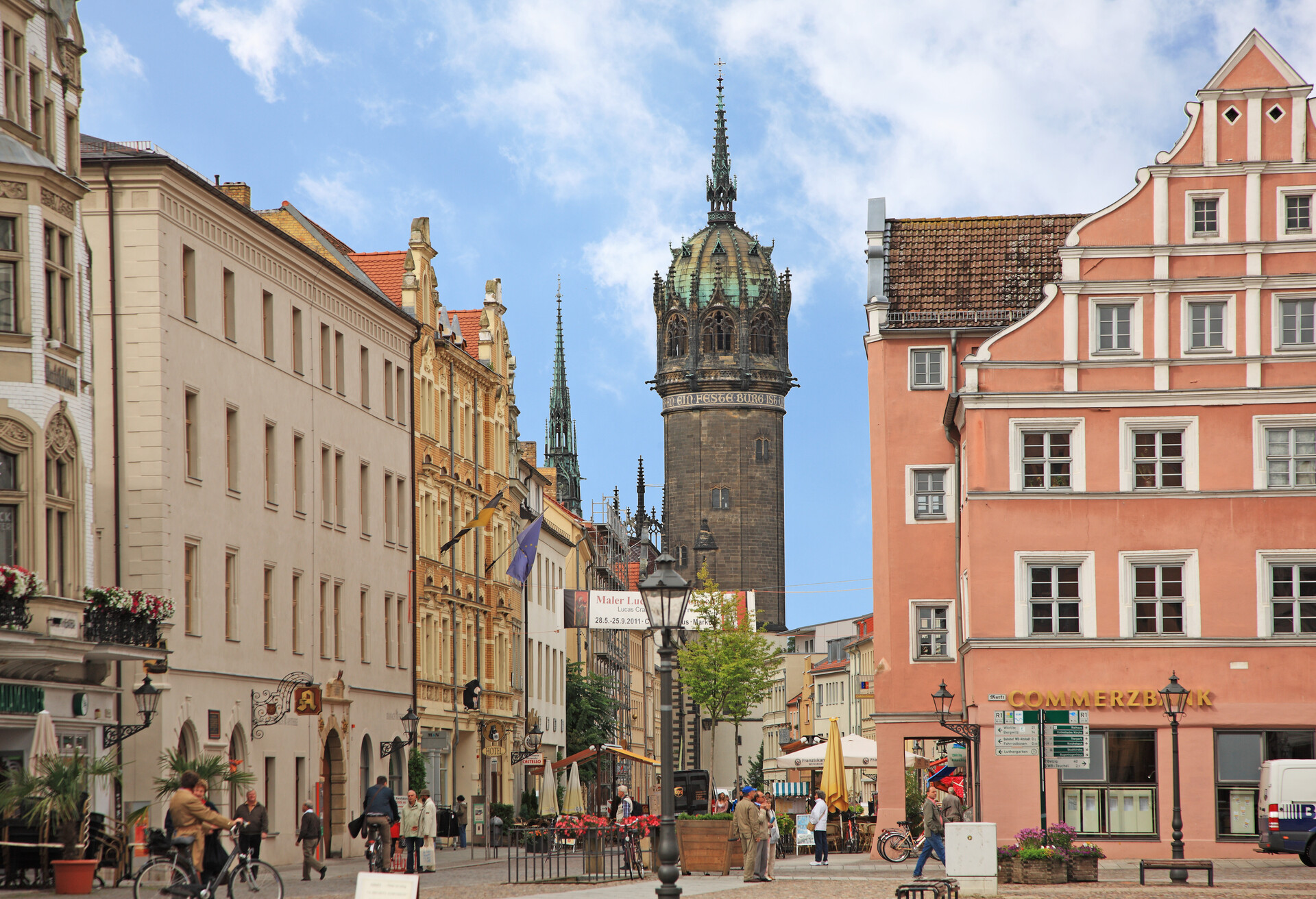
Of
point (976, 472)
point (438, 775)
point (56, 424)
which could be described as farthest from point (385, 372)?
point (56, 424)

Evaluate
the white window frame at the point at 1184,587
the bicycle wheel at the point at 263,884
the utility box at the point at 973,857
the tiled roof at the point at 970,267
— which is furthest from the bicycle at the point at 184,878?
the tiled roof at the point at 970,267

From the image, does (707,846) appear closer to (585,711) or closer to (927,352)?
(927,352)

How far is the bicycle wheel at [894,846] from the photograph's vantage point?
4231cm

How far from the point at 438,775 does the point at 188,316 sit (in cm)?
2290

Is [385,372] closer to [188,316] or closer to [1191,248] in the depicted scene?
[188,316]

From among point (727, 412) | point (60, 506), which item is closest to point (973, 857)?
point (60, 506)

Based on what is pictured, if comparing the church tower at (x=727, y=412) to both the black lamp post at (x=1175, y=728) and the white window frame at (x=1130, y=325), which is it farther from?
the black lamp post at (x=1175, y=728)

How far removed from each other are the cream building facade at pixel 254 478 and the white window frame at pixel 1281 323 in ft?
72.1

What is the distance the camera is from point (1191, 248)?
40.7 metres

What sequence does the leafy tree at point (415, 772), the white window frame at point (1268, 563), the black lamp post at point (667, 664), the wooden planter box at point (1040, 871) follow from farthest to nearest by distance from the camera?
1. the leafy tree at point (415, 772)
2. the white window frame at point (1268, 563)
3. the wooden planter box at point (1040, 871)
4. the black lamp post at point (667, 664)

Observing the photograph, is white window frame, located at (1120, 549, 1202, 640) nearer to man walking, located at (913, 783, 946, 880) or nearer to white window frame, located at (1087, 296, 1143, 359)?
white window frame, located at (1087, 296, 1143, 359)

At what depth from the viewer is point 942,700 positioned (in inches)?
1716

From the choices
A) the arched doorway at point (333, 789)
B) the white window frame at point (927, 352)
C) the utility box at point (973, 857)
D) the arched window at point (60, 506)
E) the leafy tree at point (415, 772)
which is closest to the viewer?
the utility box at point (973, 857)

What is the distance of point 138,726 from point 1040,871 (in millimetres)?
16028
